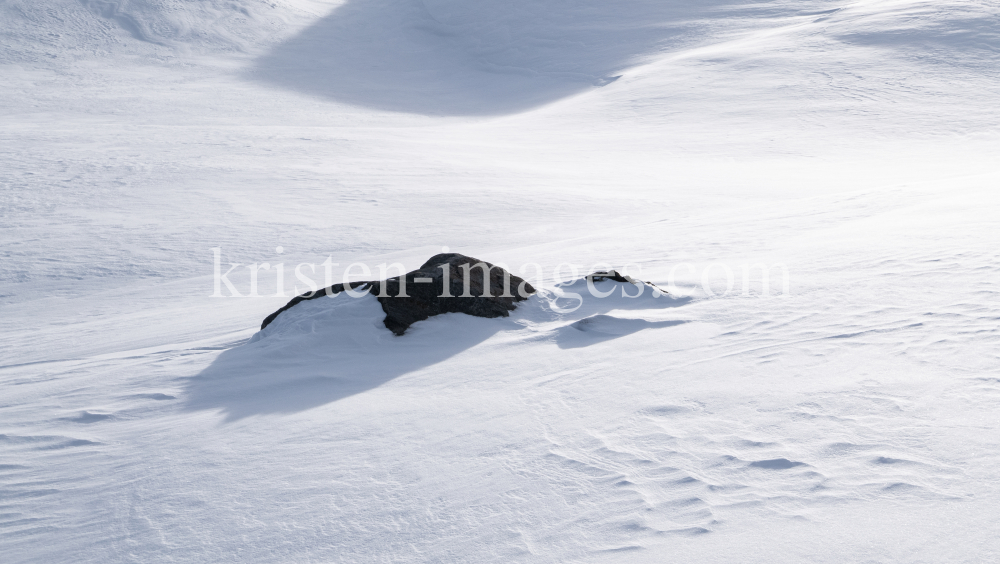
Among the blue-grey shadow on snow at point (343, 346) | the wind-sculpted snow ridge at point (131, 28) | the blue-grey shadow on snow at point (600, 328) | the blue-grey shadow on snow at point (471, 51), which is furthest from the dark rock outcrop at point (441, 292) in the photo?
the wind-sculpted snow ridge at point (131, 28)

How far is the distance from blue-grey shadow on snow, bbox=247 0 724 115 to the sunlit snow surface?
15.0ft

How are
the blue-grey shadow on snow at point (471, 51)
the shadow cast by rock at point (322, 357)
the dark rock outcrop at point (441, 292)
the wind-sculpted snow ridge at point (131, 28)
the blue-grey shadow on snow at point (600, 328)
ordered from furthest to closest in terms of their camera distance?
the wind-sculpted snow ridge at point (131, 28), the blue-grey shadow on snow at point (471, 51), the dark rock outcrop at point (441, 292), the blue-grey shadow on snow at point (600, 328), the shadow cast by rock at point (322, 357)

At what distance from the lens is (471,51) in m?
22.0

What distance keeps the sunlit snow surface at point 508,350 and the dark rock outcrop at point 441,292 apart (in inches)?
3.6

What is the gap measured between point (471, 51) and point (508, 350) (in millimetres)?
19516

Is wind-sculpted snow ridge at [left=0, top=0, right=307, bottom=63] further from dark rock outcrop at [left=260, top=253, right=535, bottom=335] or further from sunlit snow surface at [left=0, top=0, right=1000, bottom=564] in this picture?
dark rock outcrop at [left=260, top=253, right=535, bottom=335]

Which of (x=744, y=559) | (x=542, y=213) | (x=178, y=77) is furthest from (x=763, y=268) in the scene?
(x=178, y=77)

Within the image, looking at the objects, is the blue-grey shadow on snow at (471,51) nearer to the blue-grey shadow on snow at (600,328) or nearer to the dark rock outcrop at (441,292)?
the dark rock outcrop at (441,292)

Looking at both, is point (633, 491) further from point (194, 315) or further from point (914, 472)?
point (194, 315)

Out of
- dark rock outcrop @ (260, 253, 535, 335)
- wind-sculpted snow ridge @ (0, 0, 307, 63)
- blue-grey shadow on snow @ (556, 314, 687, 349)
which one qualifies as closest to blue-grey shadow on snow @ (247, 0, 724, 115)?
wind-sculpted snow ridge @ (0, 0, 307, 63)

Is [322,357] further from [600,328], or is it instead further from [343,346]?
[600,328]

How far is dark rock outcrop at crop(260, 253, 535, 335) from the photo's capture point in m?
4.12

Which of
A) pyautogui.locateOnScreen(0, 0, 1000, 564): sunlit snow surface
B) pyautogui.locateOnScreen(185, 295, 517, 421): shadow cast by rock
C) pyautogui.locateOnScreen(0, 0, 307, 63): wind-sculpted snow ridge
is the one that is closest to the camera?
pyautogui.locateOnScreen(0, 0, 1000, 564): sunlit snow surface

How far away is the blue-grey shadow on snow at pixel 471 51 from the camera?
1811 cm
